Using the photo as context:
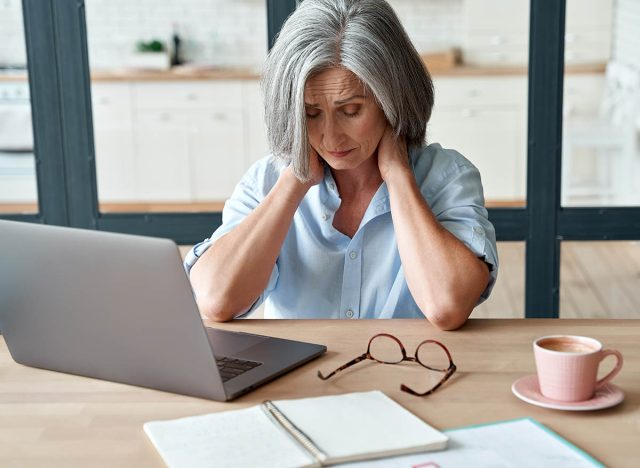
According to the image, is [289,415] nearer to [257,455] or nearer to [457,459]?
[257,455]

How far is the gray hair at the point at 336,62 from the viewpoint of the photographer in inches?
64.0

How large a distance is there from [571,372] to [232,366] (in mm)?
474

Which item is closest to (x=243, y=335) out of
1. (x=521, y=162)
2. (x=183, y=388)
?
(x=183, y=388)

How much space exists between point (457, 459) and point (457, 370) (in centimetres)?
31

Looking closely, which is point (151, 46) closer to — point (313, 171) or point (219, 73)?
point (219, 73)

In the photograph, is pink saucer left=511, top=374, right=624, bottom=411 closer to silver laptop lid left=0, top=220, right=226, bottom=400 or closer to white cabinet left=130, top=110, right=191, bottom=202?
silver laptop lid left=0, top=220, right=226, bottom=400

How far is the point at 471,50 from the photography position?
3.15 m

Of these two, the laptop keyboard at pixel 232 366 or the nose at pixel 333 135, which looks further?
the nose at pixel 333 135

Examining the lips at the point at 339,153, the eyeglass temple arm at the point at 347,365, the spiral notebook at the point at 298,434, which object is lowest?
the eyeglass temple arm at the point at 347,365

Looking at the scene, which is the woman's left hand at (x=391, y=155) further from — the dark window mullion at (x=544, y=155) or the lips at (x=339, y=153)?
the dark window mullion at (x=544, y=155)

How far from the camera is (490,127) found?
294 cm

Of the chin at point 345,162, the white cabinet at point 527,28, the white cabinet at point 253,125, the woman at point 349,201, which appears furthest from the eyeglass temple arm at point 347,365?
the white cabinet at point 253,125

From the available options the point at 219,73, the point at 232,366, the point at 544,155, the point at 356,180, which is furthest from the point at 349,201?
the point at 219,73

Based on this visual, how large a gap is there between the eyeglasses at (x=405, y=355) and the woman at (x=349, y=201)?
0.11 m
